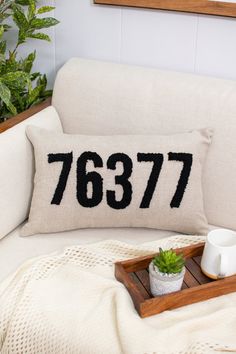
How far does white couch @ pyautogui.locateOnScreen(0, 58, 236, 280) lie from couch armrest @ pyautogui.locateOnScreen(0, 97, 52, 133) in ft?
0.06

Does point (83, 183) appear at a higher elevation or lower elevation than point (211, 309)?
higher

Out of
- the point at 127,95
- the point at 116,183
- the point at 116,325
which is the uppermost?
the point at 127,95

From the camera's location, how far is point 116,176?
1465 millimetres

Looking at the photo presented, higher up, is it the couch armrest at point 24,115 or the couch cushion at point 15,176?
the couch armrest at point 24,115

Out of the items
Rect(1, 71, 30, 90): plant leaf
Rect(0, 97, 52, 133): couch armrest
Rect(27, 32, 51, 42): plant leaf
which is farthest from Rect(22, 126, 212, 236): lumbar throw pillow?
Rect(27, 32, 51, 42): plant leaf

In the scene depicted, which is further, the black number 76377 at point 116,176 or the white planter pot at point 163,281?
the black number 76377 at point 116,176

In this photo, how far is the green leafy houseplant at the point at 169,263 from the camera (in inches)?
46.5

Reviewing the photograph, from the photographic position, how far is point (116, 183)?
4.81ft

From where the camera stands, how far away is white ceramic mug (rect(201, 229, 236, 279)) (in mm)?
1237

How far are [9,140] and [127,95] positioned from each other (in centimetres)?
39

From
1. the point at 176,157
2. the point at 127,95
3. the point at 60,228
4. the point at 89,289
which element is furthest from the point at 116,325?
the point at 127,95

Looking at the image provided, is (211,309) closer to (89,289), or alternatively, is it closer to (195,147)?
(89,289)

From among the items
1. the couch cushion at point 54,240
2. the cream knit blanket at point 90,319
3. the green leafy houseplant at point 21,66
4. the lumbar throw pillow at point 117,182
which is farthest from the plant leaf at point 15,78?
the cream knit blanket at point 90,319

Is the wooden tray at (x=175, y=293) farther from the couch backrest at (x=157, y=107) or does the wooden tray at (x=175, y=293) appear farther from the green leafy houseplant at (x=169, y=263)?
the couch backrest at (x=157, y=107)
